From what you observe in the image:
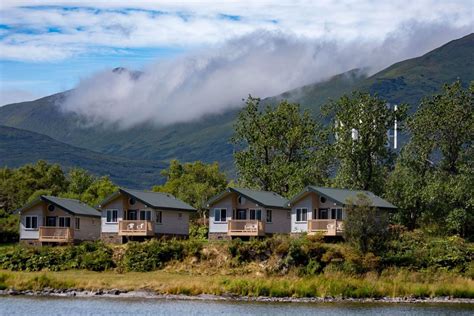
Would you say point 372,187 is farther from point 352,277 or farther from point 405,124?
point 352,277

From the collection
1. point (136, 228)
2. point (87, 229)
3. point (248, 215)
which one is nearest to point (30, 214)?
point (87, 229)

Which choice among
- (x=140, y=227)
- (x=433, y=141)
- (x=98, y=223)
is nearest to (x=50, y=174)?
(x=98, y=223)

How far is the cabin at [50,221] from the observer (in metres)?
81.6

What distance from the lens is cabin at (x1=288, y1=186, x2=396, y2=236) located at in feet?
245

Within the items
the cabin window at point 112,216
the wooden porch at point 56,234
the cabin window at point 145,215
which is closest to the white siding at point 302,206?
the cabin window at point 145,215

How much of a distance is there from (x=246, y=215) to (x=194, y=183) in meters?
46.5

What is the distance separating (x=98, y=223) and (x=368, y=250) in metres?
28.9

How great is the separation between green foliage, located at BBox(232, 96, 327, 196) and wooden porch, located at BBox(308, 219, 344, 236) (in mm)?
14519

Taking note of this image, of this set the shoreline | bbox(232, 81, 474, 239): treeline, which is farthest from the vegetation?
bbox(232, 81, 474, 239): treeline

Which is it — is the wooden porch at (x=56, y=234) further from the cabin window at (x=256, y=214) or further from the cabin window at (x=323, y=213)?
the cabin window at (x=323, y=213)

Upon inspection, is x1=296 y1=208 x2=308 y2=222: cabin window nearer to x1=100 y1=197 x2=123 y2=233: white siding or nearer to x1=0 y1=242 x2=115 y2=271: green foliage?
x1=100 y1=197 x2=123 y2=233: white siding

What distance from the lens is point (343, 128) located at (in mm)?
87625

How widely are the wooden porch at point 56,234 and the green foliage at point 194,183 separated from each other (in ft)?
88.9

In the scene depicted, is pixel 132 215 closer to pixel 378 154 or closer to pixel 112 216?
pixel 112 216
